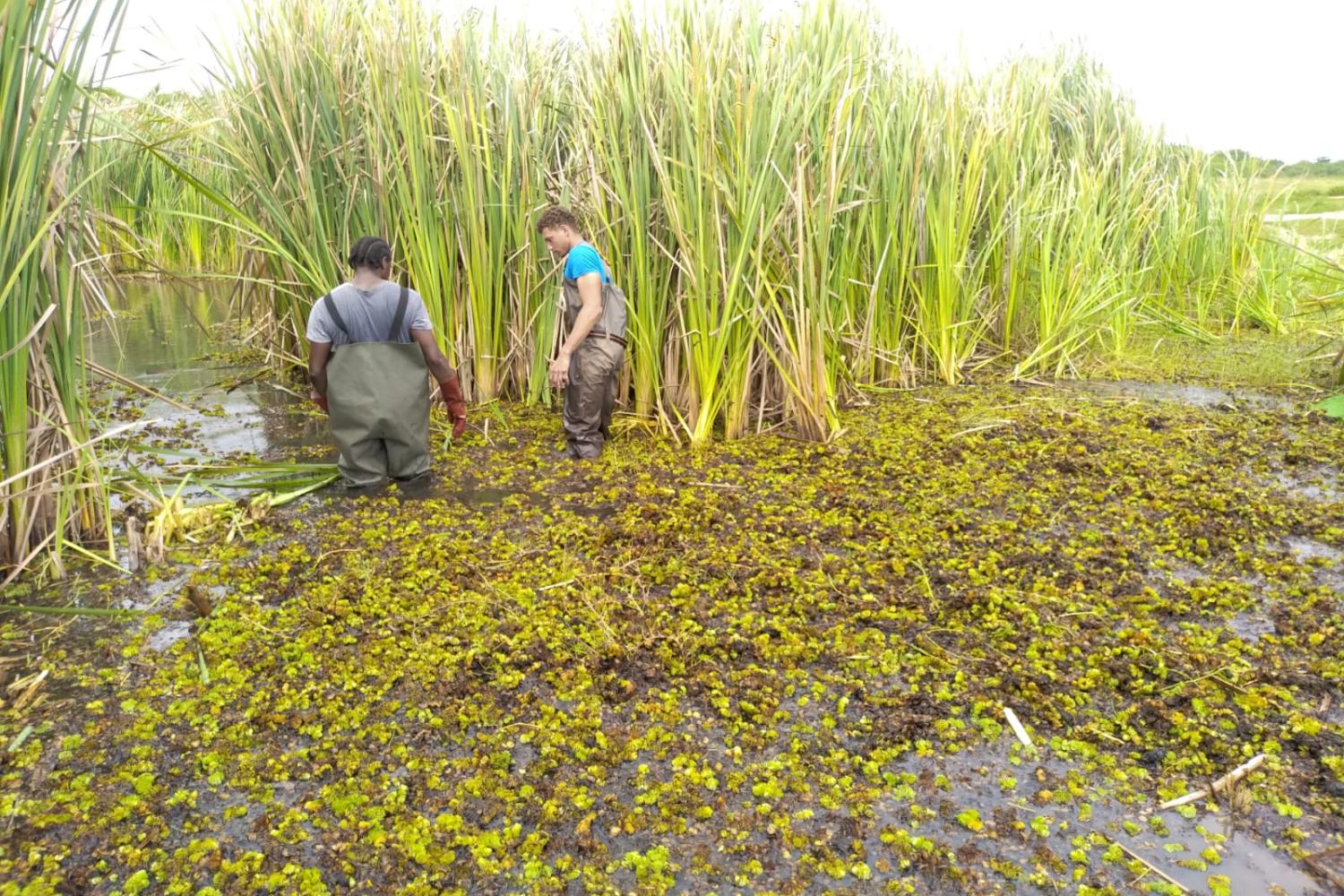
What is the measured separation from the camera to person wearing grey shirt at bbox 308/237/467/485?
14.4 feet

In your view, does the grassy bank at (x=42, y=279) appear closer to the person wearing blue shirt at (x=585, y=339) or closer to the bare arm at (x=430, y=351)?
the bare arm at (x=430, y=351)

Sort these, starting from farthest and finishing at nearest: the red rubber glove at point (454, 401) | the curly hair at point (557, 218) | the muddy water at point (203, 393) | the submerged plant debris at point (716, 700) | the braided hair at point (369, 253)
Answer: the muddy water at point (203, 393) < the curly hair at point (557, 218) < the red rubber glove at point (454, 401) < the braided hair at point (369, 253) < the submerged plant debris at point (716, 700)

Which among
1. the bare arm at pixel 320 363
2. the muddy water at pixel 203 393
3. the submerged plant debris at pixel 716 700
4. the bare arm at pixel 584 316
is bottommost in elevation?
the submerged plant debris at pixel 716 700

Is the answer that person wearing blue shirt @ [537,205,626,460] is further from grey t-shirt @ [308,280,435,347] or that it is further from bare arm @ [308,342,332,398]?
bare arm @ [308,342,332,398]

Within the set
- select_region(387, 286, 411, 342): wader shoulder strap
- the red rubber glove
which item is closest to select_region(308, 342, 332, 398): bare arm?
select_region(387, 286, 411, 342): wader shoulder strap

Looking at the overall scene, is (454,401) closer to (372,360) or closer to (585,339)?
(372,360)

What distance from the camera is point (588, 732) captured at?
8.38 ft

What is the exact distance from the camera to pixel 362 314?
4.38 metres

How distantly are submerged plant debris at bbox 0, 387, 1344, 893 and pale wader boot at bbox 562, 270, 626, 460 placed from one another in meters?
0.65

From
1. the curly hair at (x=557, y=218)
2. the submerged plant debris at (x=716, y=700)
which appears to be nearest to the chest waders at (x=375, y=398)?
the submerged plant debris at (x=716, y=700)

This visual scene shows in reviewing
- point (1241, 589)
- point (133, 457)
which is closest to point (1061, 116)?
point (1241, 589)

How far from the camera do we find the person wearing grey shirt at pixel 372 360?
4.38 meters

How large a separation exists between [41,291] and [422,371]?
169 centimetres

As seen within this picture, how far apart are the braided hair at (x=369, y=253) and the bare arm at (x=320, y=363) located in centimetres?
44
